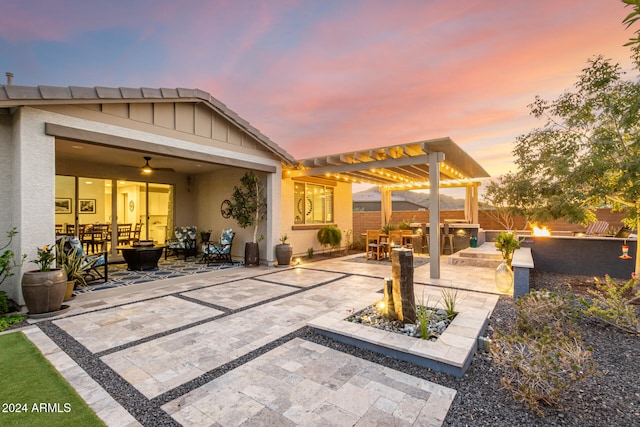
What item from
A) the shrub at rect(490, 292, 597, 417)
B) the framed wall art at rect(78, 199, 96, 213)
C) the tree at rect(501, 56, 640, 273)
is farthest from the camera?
the framed wall art at rect(78, 199, 96, 213)

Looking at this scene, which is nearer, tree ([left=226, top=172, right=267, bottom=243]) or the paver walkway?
the paver walkway

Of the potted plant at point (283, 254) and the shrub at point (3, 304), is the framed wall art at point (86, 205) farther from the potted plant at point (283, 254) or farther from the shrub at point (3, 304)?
the potted plant at point (283, 254)

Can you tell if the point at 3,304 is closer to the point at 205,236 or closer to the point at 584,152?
the point at 205,236

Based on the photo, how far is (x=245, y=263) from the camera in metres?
8.30

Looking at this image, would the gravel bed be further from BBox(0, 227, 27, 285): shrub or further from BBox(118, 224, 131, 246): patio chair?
BBox(118, 224, 131, 246): patio chair

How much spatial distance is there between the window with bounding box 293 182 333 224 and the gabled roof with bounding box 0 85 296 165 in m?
3.52

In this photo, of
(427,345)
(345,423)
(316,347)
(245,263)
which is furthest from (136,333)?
(245,263)

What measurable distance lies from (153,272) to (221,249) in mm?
1866

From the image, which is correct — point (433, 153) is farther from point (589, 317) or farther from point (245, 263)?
point (245, 263)

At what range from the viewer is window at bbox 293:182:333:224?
10.6 m

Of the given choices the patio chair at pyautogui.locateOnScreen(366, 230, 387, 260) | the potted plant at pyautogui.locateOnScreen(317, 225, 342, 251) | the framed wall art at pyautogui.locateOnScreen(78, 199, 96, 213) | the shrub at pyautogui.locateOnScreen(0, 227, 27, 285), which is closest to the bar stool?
the patio chair at pyautogui.locateOnScreen(366, 230, 387, 260)

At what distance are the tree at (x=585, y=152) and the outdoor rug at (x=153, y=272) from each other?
758 centimetres

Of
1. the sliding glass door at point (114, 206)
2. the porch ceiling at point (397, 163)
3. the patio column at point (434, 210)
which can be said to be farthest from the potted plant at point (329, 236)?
the sliding glass door at point (114, 206)

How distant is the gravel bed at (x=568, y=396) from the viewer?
2.03 metres
